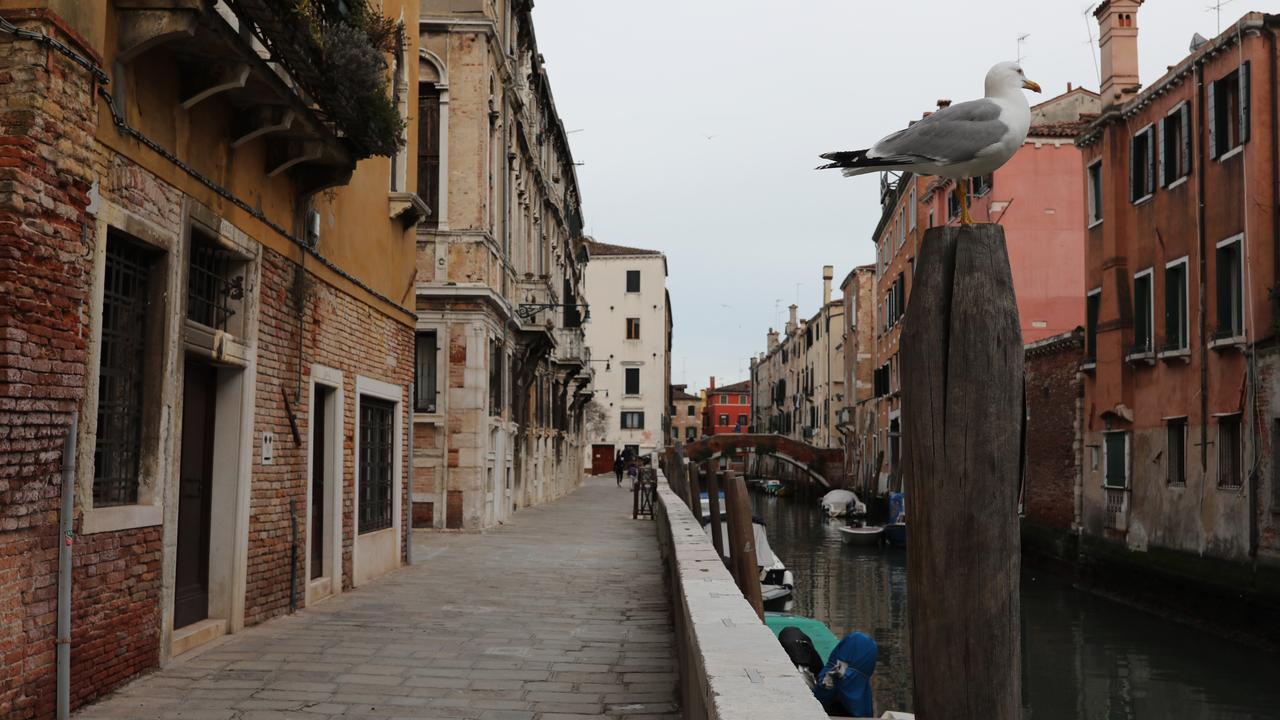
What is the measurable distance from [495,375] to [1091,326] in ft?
34.1

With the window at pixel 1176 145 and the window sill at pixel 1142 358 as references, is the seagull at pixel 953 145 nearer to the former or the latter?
the window at pixel 1176 145

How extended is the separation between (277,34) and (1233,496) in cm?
1280

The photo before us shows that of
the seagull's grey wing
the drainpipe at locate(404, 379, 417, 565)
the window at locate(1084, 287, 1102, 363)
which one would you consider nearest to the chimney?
the window at locate(1084, 287, 1102, 363)

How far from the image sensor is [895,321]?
35906 millimetres

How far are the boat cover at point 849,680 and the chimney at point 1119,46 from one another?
47.1 ft

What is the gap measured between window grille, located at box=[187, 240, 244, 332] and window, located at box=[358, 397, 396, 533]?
124 inches

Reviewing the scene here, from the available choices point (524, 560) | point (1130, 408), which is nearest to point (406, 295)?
point (524, 560)

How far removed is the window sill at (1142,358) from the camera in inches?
675

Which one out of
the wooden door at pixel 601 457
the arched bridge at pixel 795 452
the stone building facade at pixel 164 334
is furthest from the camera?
the wooden door at pixel 601 457

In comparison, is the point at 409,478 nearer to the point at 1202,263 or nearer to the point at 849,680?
the point at 849,680

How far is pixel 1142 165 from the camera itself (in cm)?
1783

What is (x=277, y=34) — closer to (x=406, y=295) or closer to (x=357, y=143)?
(x=357, y=143)

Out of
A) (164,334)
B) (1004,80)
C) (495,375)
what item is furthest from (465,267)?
(1004,80)

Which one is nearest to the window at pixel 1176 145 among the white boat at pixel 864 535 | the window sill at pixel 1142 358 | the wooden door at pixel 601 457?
the window sill at pixel 1142 358
